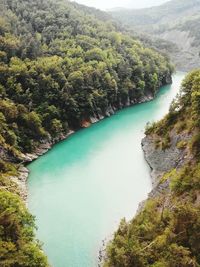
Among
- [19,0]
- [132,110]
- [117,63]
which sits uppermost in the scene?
[19,0]

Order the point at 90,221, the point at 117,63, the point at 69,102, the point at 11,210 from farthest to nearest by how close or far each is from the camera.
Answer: the point at 117,63
the point at 69,102
the point at 90,221
the point at 11,210

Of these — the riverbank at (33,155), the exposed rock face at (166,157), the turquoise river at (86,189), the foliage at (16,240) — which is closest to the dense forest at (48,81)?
the foliage at (16,240)

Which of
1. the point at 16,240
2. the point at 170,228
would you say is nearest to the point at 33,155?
the point at 16,240

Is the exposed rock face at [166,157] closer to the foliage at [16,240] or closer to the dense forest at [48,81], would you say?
the dense forest at [48,81]

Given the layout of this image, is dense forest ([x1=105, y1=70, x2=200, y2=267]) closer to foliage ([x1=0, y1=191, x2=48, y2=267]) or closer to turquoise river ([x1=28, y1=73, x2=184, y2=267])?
turquoise river ([x1=28, y1=73, x2=184, y2=267])

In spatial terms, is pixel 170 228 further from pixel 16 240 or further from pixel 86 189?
pixel 86 189

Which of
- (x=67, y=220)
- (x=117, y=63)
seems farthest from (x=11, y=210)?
(x=117, y=63)

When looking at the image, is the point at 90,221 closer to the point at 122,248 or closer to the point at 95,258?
the point at 95,258
